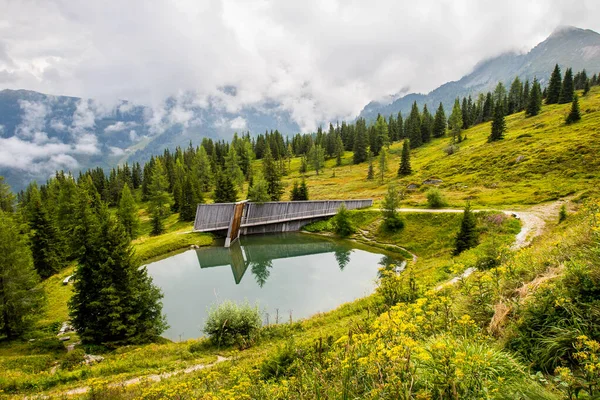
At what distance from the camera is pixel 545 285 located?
4965mm

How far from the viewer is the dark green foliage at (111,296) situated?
1642 cm

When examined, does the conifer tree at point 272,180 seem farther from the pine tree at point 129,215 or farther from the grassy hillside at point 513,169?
the pine tree at point 129,215

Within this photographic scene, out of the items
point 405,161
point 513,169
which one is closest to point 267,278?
point 513,169

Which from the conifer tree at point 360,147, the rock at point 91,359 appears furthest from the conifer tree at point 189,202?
the conifer tree at point 360,147

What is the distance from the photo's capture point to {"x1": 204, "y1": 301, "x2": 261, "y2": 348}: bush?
48.1ft

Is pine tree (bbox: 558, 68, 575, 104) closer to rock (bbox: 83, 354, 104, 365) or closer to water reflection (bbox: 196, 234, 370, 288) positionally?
water reflection (bbox: 196, 234, 370, 288)

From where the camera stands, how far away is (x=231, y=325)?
1498 cm

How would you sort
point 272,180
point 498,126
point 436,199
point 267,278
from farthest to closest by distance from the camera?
point 498,126
point 272,180
point 436,199
point 267,278

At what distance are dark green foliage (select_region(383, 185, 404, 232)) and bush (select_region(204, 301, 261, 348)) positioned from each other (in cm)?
2706

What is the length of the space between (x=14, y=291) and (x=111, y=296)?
676 centimetres

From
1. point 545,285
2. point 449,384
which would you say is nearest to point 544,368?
point 545,285

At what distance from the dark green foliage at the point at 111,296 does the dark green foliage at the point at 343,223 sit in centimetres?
2914

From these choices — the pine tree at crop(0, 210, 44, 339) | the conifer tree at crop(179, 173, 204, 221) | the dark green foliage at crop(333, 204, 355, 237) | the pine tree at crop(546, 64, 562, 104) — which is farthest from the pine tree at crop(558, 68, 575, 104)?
the pine tree at crop(0, 210, 44, 339)

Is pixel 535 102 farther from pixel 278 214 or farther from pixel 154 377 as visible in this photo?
pixel 154 377
